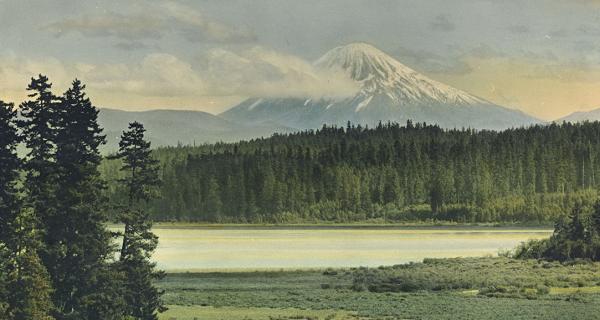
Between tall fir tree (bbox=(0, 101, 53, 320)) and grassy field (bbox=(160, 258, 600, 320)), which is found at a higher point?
tall fir tree (bbox=(0, 101, 53, 320))

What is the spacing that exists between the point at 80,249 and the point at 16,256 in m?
3.76

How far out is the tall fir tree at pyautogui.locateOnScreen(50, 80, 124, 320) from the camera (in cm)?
5041

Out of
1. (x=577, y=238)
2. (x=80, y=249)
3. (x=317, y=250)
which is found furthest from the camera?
(x=317, y=250)

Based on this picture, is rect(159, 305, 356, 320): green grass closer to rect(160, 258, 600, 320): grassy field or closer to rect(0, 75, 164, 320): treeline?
rect(160, 258, 600, 320): grassy field

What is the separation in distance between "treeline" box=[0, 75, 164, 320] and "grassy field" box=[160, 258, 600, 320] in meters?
5.98

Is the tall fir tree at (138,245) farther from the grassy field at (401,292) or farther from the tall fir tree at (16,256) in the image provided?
the tall fir tree at (16,256)

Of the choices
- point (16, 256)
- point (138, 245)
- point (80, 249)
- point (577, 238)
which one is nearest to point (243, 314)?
point (138, 245)

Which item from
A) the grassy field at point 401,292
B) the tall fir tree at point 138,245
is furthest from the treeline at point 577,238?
the tall fir tree at point 138,245

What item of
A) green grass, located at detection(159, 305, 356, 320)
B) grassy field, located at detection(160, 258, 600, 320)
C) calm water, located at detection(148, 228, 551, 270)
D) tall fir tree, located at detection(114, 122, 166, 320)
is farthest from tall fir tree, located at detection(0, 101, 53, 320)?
calm water, located at detection(148, 228, 551, 270)

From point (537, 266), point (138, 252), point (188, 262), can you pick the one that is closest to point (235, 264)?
point (188, 262)

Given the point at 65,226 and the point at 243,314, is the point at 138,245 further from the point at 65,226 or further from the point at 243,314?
the point at 243,314

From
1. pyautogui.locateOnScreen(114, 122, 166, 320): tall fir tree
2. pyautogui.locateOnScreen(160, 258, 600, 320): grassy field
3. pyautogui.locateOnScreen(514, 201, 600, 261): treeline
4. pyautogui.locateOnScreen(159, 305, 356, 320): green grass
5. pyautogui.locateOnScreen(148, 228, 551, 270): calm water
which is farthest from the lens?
pyautogui.locateOnScreen(148, 228, 551, 270): calm water

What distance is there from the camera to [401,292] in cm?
6894

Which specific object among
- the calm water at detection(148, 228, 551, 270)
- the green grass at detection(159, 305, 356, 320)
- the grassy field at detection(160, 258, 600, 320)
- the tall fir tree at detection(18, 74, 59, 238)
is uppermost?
the tall fir tree at detection(18, 74, 59, 238)
